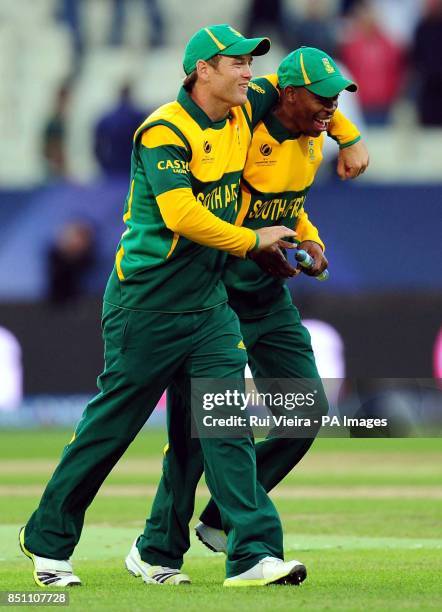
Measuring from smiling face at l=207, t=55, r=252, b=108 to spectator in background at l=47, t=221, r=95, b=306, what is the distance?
10.6m

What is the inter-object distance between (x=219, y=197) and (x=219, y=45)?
62cm

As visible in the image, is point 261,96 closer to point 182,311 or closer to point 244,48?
point 244,48

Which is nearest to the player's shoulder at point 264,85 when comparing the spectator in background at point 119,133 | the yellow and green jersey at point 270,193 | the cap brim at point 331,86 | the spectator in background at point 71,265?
the yellow and green jersey at point 270,193

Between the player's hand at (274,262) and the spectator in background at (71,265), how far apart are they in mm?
10255

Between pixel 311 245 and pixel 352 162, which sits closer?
pixel 311 245

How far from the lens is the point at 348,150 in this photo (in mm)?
7309

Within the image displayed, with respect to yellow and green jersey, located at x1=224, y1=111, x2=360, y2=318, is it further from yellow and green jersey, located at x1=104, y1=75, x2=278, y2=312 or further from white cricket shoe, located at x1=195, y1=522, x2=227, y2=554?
white cricket shoe, located at x1=195, y1=522, x2=227, y2=554

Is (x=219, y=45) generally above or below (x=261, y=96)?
above

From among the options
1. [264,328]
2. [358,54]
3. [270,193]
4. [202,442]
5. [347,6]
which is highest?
[347,6]

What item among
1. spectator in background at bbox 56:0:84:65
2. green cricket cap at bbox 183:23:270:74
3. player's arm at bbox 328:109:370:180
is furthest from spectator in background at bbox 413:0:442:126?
green cricket cap at bbox 183:23:270:74

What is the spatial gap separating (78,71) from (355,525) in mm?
12181

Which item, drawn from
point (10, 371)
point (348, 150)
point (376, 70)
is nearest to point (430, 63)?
point (376, 70)

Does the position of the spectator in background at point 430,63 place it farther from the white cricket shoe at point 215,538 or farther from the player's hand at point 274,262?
the player's hand at point 274,262

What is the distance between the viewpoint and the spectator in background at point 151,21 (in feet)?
68.9
